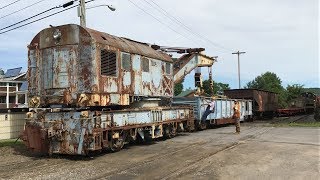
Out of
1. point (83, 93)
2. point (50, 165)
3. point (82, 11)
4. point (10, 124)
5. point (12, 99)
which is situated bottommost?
point (50, 165)

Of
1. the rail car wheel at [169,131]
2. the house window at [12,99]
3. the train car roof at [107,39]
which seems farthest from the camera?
the house window at [12,99]

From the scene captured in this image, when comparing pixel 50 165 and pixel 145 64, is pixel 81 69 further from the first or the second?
pixel 145 64

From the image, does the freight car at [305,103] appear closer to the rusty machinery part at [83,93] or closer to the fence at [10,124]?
the fence at [10,124]

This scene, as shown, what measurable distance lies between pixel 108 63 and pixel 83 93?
4.62 ft

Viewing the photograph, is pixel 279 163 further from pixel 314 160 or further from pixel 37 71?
pixel 37 71

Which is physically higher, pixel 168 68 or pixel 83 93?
pixel 168 68

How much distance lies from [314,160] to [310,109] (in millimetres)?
36722

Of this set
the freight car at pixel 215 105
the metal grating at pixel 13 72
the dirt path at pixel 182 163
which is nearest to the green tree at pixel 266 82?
the metal grating at pixel 13 72

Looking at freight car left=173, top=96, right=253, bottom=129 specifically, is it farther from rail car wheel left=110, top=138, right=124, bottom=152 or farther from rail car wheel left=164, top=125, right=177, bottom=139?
rail car wheel left=110, top=138, right=124, bottom=152

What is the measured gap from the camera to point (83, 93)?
1230cm

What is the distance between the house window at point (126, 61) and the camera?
13.8m

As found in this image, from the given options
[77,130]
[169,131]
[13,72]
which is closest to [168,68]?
[169,131]

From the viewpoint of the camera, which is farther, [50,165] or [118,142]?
[118,142]

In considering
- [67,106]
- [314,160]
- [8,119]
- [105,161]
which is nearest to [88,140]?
[105,161]
